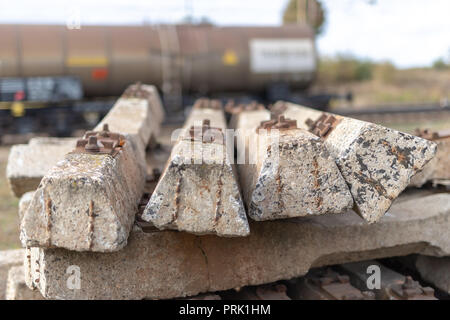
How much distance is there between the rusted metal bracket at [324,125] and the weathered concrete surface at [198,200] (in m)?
0.78

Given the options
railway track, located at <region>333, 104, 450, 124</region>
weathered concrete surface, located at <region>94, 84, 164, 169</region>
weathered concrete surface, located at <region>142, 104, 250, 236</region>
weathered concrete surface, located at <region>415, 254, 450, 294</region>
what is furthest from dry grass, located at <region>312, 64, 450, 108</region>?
weathered concrete surface, located at <region>142, 104, 250, 236</region>

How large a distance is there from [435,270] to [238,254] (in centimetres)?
135

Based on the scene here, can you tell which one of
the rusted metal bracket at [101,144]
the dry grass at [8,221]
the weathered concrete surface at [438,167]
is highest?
the rusted metal bracket at [101,144]

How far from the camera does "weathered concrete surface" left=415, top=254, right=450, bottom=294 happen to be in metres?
2.83

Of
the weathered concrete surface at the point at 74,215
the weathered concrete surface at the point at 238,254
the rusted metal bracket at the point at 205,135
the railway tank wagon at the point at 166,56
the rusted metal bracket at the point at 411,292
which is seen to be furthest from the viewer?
A: the railway tank wagon at the point at 166,56

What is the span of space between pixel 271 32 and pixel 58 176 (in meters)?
11.1

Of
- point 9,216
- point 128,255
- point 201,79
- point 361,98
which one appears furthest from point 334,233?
point 361,98

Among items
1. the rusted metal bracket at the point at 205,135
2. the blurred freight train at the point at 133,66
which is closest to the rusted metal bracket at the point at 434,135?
the rusted metal bracket at the point at 205,135

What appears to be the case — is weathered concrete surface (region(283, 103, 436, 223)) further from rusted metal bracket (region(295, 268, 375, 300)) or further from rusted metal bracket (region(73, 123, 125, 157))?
rusted metal bracket (region(73, 123, 125, 157))

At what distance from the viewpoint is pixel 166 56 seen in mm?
11344

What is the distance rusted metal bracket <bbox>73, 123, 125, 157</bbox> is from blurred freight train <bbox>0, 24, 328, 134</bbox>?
9.00 m

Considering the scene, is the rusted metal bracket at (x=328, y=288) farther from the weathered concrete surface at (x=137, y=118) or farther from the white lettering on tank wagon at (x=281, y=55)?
the white lettering on tank wagon at (x=281, y=55)

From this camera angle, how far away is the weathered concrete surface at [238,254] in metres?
2.17

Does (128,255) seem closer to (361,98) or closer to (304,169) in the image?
(304,169)
